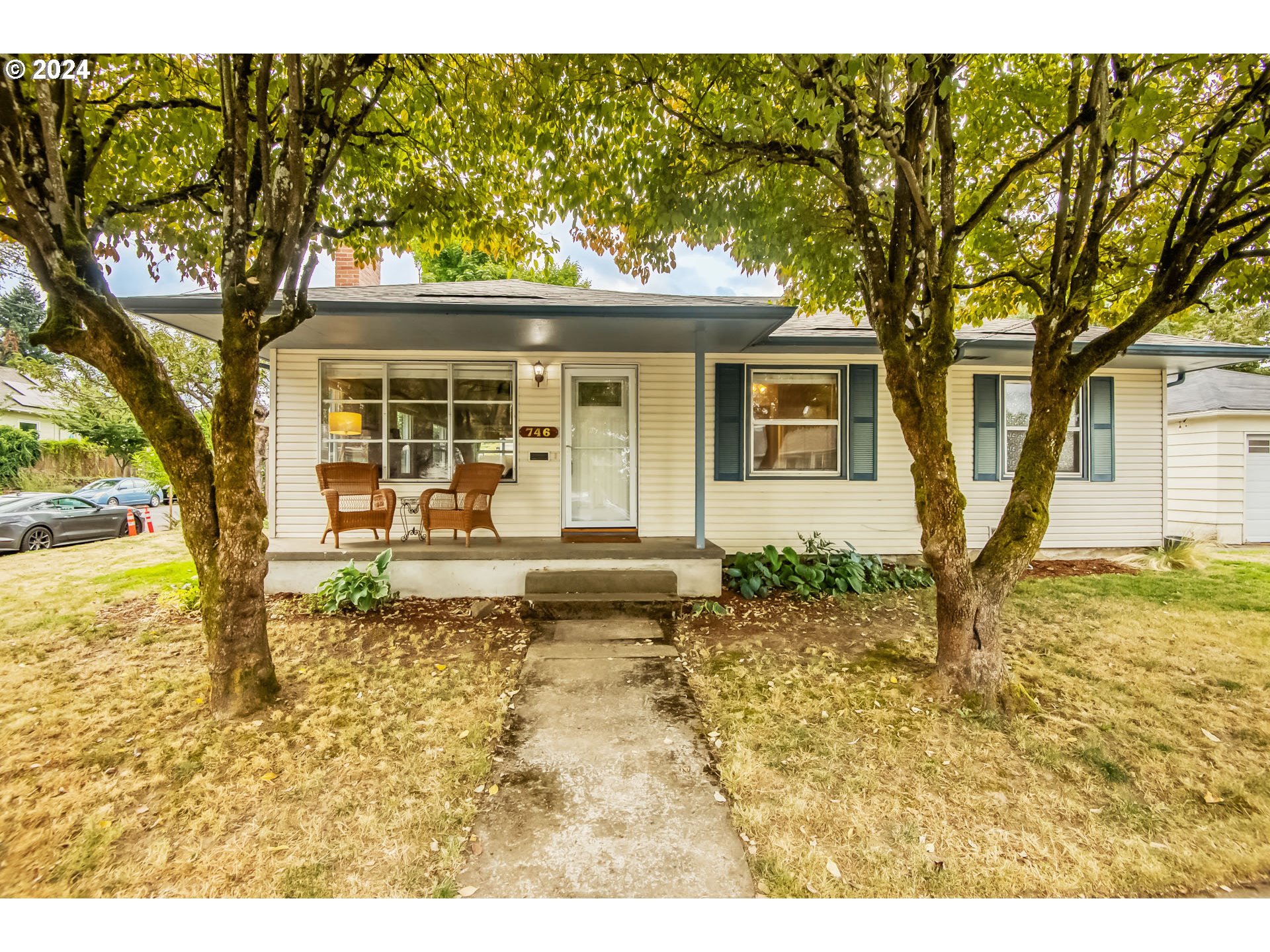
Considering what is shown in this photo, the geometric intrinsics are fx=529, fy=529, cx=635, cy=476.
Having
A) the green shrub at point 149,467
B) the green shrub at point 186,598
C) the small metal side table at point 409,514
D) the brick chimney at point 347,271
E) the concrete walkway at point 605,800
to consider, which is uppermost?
the brick chimney at point 347,271

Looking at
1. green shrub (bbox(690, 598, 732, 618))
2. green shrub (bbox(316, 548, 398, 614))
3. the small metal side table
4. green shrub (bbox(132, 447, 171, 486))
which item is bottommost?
green shrub (bbox(690, 598, 732, 618))

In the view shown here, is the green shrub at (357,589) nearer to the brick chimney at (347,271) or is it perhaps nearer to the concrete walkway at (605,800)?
the concrete walkway at (605,800)

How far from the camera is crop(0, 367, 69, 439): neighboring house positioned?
16188mm

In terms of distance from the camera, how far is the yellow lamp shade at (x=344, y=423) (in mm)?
5816

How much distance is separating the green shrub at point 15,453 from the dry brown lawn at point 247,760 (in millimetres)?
13449

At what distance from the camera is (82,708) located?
10.1ft

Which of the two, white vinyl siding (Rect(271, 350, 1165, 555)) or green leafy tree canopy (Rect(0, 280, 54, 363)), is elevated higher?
green leafy tree canopy (Rect(0, 280, 54, 363))

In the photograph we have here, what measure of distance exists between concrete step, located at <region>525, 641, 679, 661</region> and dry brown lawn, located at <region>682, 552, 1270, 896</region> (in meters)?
0.29

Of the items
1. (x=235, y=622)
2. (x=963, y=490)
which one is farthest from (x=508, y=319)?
(x=963, y=490)

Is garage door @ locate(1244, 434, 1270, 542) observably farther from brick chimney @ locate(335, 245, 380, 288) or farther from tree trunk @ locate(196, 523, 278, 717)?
brick chimney @ locate(335, 245, 380, 288)

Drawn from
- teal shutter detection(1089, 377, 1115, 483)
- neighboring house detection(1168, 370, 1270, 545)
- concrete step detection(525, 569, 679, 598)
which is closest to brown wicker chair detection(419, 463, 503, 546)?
concrete step detection(525, 569, 679, 598)

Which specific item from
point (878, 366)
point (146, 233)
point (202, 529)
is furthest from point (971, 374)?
point (146, 233)

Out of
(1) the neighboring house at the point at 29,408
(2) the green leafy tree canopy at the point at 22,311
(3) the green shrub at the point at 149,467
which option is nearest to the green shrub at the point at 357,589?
(3) the green shrub at the point at 149,467

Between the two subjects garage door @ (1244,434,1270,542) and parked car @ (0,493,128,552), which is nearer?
parked car @ (0,493,128,552)
